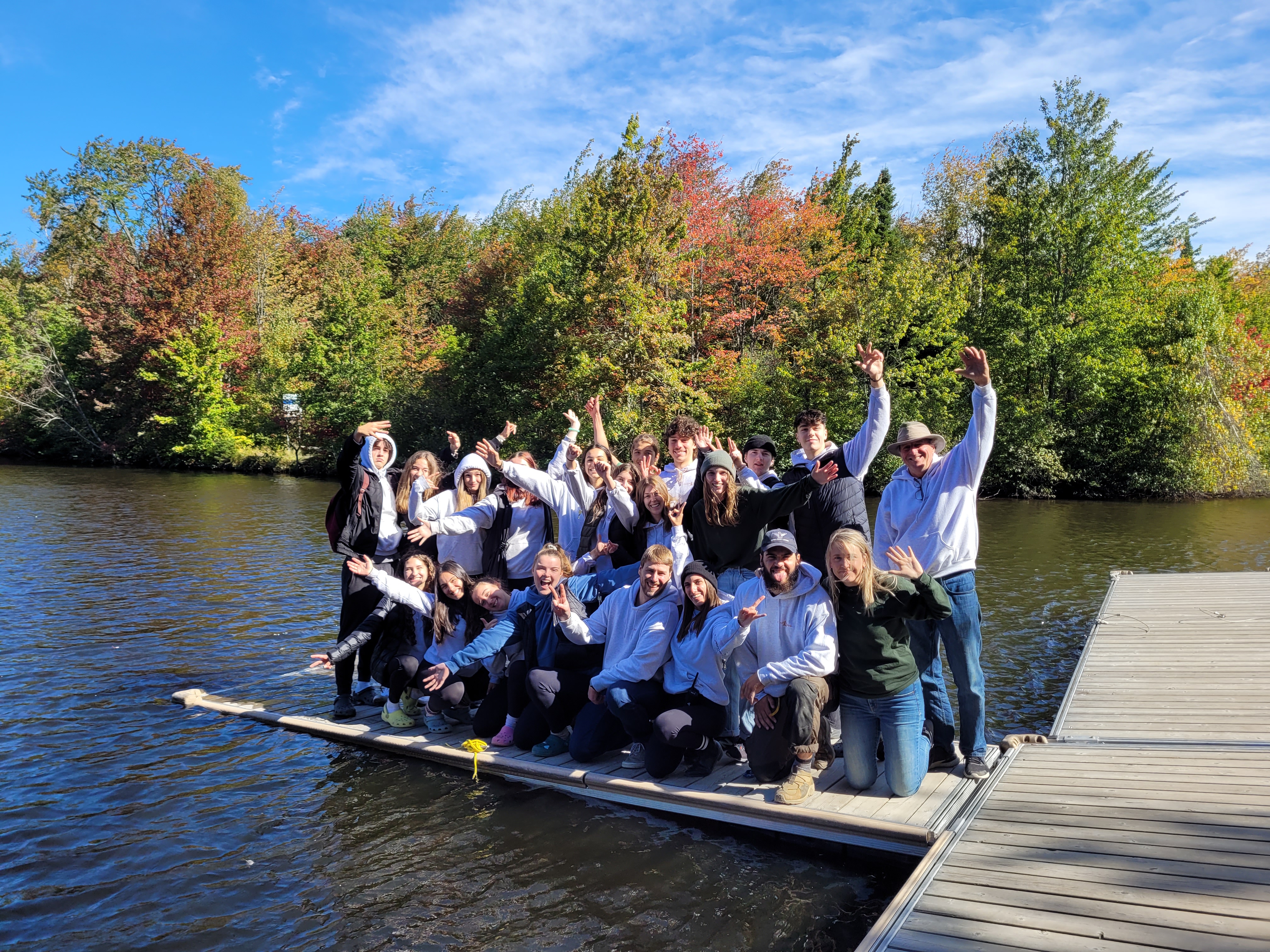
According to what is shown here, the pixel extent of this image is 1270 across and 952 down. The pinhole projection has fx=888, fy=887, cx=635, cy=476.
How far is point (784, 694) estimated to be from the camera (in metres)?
5.56

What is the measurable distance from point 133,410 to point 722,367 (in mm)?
30227

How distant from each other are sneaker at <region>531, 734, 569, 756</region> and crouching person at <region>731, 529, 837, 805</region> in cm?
159

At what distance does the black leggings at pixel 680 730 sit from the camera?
596cm

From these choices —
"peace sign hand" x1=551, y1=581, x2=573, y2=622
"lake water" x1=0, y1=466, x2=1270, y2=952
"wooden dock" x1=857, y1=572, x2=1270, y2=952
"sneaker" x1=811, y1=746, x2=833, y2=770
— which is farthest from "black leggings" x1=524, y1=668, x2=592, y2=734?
"wooden dock" x1=857, y1=572, x2=1270, y2=952

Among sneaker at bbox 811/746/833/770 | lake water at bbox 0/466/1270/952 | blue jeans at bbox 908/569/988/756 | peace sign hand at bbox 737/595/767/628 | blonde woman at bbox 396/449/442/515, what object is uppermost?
blonde woman at bbox 396/449/442/515

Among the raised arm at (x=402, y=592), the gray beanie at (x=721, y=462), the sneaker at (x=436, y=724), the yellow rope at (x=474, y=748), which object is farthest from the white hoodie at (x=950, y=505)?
the sneaker at (x=436, y=724)

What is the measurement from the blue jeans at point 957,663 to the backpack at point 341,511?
4.66 m

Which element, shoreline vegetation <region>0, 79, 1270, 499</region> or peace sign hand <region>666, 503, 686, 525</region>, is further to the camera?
shoreline vegetation <region>0, 79, 1270, 499</region>

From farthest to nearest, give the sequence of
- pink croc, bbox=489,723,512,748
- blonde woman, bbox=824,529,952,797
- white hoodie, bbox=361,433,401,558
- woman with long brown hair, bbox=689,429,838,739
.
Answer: white hoodie, bbox=361,433,401,558, pink croc, bbox=489,723,512,748, woman with long brown hair, bbox=689,429,838,739, blonde woman, bbox=824,529,952,797

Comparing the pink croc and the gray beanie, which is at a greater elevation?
the gray beanie

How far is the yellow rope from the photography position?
6723 mm

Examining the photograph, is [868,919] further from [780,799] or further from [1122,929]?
[1122,929]

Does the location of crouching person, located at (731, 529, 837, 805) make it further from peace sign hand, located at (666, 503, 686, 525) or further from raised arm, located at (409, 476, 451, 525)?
raised arm, located at (409, 476, 451, 525)

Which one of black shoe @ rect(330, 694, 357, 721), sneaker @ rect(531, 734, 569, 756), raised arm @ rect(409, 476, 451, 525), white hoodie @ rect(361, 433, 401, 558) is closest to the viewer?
sneaker @ rect(531, 734, 569, 756)
